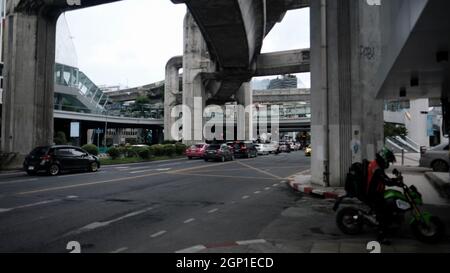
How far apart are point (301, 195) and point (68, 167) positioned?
1348 centimetres

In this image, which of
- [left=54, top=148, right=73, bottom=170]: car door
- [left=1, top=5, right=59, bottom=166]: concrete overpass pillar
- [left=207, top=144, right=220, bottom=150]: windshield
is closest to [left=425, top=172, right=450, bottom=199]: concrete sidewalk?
[left=54, top=148, right=73, bottom=170]: car door

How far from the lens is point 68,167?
2042 cm

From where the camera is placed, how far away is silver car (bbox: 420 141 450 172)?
2000 cm

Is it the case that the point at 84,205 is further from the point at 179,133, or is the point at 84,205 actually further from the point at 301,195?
the point at 179,133

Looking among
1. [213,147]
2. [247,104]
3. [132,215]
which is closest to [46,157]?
[132,215]

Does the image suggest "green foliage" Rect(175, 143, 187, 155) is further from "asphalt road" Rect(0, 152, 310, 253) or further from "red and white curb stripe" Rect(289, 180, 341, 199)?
"red and white curb stripe" Rect(289, 180, 341, 199)

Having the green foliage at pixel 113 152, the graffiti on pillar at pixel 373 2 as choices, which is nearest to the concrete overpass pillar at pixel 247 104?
the green foliage at pixel 113 152

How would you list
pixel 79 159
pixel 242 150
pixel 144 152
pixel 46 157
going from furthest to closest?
pixel 242 150 → pixel 144 152 → pixel 79 159 → pixel 46 157

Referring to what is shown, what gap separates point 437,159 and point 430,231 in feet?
52.3

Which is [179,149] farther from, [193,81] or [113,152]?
[113,152]

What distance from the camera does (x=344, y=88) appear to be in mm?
13688

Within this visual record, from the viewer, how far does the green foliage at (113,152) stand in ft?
106

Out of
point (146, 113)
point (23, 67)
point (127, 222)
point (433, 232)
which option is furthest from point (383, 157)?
point (146, 113)

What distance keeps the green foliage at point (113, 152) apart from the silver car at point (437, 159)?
2340 cm
